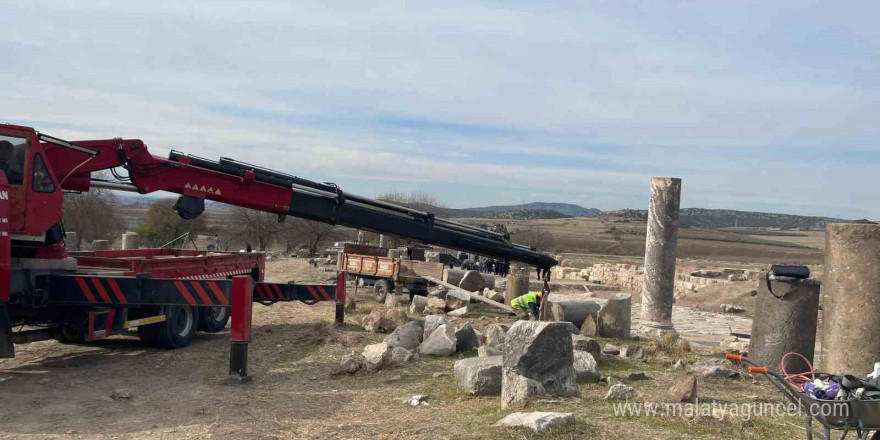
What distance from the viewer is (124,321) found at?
403 inches

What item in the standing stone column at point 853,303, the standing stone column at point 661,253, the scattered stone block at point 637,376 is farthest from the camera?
the standing stone column at point 661,253

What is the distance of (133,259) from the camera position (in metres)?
10.4

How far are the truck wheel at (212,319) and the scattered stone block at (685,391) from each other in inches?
316

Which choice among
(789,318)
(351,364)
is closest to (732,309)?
(789,318)

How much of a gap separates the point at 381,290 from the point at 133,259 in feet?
37.5

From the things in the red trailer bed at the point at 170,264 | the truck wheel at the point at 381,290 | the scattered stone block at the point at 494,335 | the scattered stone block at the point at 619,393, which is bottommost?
the truck wheel at the point at 381,290

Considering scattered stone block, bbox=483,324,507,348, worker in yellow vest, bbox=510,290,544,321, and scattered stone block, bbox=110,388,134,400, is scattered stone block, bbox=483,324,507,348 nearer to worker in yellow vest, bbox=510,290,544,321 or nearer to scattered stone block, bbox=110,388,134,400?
worker in yellow vest, bbox=510,290,544,321

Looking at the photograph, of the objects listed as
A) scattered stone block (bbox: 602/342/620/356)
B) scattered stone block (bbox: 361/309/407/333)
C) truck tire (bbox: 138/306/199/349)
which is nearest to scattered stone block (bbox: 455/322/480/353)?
scattered stone block (bbox: 602/342/620/356)

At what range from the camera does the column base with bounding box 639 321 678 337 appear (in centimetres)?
1445

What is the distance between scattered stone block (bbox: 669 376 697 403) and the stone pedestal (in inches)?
118

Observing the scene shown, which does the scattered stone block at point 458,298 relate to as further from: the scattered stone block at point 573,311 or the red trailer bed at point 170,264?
the red trailer bed at point 170,264

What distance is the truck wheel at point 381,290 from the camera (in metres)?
21.2

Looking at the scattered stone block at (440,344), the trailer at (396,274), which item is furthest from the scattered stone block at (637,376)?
the trailer at (396,274)

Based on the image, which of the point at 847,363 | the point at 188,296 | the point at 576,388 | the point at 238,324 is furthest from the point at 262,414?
the point at 847,363
